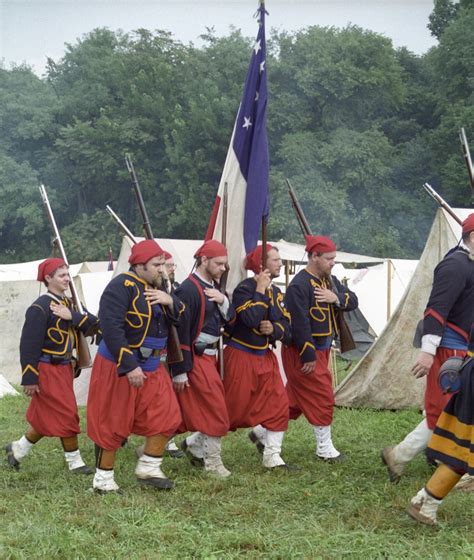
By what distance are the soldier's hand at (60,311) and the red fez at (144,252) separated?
3.00ft

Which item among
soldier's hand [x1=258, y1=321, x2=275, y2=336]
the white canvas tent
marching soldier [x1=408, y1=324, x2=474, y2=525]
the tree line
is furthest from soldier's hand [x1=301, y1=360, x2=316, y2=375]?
the tree line

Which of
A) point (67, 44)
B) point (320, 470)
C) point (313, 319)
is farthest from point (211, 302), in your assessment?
point (67, 44)

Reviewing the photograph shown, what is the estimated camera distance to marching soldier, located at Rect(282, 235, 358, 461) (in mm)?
6461

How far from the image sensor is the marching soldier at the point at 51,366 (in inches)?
240

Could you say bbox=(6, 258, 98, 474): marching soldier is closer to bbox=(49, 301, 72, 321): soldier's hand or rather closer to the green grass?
bbox=(49, 301, 72, 321): soldier's hand

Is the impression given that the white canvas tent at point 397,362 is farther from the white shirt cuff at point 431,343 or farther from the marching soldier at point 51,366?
the marching soldier at point 51,366

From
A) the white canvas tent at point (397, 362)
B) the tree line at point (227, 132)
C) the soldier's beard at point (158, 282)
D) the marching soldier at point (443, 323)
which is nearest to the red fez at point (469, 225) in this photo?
the marching soldier at point (443, 323)

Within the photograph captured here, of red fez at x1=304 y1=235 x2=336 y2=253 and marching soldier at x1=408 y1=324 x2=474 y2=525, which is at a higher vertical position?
red fez at x1=304 y1=235 x2=336 y2=253

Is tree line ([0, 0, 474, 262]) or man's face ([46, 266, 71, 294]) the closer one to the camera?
man's face ([46, 266, 71, 294])

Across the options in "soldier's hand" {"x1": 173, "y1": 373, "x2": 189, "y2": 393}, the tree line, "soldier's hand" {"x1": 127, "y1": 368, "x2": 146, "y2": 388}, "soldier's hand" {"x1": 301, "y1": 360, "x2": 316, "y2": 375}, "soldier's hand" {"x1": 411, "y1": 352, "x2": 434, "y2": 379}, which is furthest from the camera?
the tree line

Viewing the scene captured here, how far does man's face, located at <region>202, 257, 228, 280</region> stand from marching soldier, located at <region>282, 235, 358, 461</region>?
2.50 feet

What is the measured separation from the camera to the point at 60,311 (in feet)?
20.3

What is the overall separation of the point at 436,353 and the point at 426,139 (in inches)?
1144

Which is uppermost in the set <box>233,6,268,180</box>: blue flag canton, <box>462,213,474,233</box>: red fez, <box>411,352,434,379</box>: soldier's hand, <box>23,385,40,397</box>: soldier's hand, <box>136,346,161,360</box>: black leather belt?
<box>233,6,268,180</box>: blue flag canton
